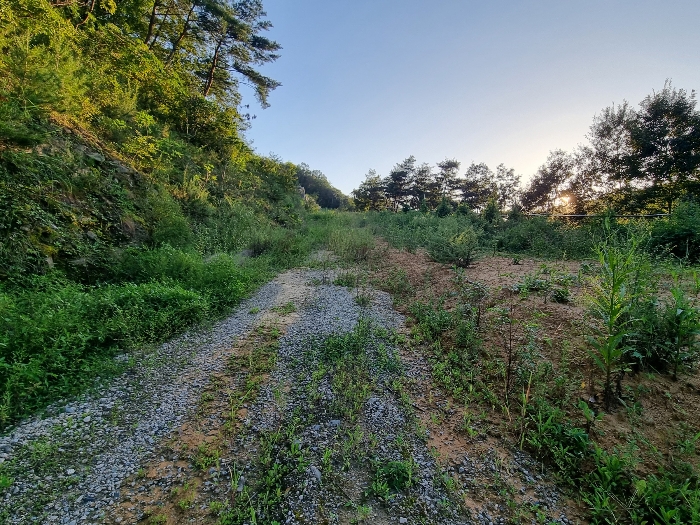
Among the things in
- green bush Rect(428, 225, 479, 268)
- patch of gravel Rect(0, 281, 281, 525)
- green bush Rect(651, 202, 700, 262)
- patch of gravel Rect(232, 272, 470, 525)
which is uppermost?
green bush Rect(651, 202, 700, 262)

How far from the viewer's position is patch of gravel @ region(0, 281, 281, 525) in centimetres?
182

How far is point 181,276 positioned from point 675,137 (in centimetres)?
2331

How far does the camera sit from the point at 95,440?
2326 millimetres

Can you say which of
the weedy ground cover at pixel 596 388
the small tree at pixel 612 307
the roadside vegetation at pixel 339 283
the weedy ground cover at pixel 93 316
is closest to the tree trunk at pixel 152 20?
the roadside vegetation at pixel 339 283

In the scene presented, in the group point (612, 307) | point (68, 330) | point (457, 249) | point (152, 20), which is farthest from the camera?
point (152, 20)

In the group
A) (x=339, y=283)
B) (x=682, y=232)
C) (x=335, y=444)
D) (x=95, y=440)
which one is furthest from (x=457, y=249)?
(x=95, y=440)

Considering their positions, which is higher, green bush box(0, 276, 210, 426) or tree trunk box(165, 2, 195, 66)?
tree trunk box(165, 2, 195, 66)

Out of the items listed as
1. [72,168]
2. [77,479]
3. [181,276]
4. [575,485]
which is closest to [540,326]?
[575,485]

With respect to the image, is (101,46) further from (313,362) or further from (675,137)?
(675,137)

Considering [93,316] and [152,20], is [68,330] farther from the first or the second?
[152,20]

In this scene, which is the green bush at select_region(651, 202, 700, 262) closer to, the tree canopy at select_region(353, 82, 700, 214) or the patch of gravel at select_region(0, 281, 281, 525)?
the tree canopy at select_region(353, 82, 700, 214)

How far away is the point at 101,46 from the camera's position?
801 centimetres

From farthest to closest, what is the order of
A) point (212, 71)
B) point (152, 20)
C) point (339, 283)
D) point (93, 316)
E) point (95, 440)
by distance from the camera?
point (212, 71)
point (152, 20)
point (339, 283)
point (93, 316)
point (95, 440)

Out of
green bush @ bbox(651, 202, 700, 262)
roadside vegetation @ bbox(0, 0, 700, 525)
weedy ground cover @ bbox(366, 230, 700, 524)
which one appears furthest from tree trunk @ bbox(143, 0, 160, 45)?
green bush @ bbox(651, 202, 700, 262)
